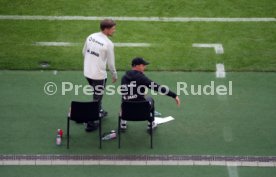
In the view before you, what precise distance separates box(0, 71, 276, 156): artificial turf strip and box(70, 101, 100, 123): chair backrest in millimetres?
619

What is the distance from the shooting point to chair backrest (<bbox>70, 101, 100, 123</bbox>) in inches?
436

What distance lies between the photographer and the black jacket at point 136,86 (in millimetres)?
11289

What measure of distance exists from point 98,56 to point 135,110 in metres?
1.22

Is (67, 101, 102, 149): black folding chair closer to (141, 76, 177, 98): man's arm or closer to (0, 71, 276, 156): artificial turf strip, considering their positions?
(0, 71, 276, 156): artificial turf strip

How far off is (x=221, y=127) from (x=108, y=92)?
2.63 meters

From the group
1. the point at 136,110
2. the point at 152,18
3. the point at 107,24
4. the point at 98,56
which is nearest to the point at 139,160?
the point at 136,110

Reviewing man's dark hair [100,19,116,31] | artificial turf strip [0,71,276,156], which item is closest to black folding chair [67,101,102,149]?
artificial turf strip [0,71,276,156]

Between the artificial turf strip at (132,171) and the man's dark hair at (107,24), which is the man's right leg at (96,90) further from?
the artificial turf strip at (132,171)

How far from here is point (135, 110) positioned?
36.4ft

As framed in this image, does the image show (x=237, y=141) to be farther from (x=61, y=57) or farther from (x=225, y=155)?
(x=61, y=57)

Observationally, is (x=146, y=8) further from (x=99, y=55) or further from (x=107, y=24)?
(x=99, y=55)

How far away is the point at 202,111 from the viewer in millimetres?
12656

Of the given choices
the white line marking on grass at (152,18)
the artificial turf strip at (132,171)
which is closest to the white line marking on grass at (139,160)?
the artificial turf strip at (132,171)

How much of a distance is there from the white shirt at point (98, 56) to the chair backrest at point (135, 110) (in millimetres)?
842
